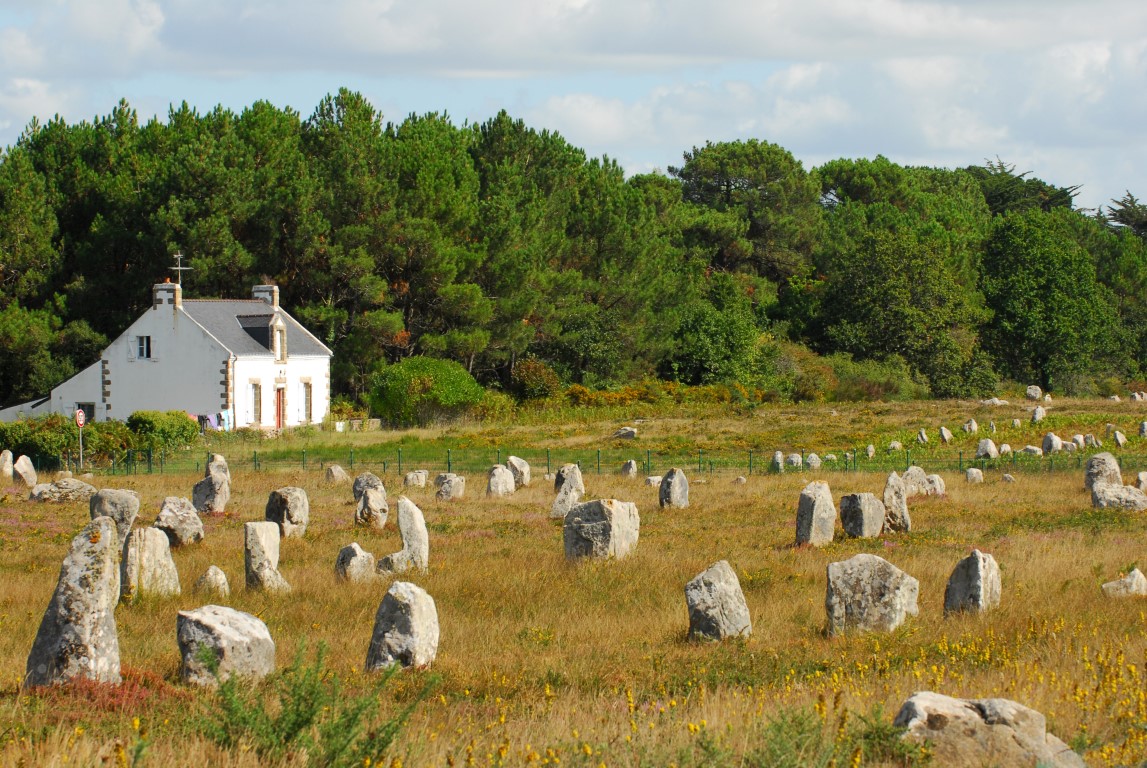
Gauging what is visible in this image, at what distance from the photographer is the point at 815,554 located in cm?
2050

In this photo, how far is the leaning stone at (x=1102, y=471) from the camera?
28.0 metres

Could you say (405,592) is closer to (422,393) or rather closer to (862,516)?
(862,516)

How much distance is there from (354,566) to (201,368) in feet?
115

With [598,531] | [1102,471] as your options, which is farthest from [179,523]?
[1102,471]

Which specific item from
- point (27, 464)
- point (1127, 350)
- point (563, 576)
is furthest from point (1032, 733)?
point (1127, 350)

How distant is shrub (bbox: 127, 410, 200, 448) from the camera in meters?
42.2

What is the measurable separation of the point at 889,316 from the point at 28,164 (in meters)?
42.9

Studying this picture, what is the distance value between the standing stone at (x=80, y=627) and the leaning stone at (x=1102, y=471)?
2205cm

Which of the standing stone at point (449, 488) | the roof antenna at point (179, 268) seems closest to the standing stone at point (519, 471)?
the standing stone at point (449, 488)

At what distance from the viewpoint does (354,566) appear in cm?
1838

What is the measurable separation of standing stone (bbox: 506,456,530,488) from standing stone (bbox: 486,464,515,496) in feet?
6.28

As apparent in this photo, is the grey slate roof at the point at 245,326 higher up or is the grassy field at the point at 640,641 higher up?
the grey slate roof at the point at 245,326

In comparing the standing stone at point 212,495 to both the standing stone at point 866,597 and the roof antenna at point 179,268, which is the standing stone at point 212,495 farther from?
the roof antenna at point 179,268

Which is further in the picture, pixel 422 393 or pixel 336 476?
pixel 422 393
